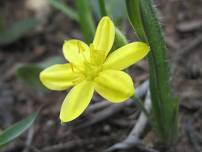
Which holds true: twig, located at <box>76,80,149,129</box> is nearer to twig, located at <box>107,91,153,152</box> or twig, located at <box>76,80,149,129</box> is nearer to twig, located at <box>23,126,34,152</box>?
twig, located at <box>107,91,153,152</box>

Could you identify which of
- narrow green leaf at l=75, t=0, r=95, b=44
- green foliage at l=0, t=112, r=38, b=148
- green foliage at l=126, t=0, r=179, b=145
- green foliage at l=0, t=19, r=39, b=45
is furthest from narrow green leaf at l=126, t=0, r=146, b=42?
green foliage at l=0, t=19, r=39, b=45

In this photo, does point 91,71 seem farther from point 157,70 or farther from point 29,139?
point 29,139

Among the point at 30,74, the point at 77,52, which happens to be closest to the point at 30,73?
the point at 30,74

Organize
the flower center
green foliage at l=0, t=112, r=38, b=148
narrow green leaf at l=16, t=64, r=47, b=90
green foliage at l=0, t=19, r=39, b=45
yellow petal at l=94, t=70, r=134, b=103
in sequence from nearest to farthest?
yellow petal at l=94, t=70, r=134, b=103 < the flower center < green foliage at l=0, t=112, r=38, b=148 < narrow green leaf at l=16, t=64, r=47, b=90 < green foliage at l=0, t=19, r=39, b=45

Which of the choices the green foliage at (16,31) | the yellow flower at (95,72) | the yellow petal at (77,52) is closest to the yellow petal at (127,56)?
the yellow flower at (95,72)

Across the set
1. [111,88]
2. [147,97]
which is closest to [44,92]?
[147,97]

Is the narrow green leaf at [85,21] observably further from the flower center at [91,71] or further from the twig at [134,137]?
the flower center at [91,71]
